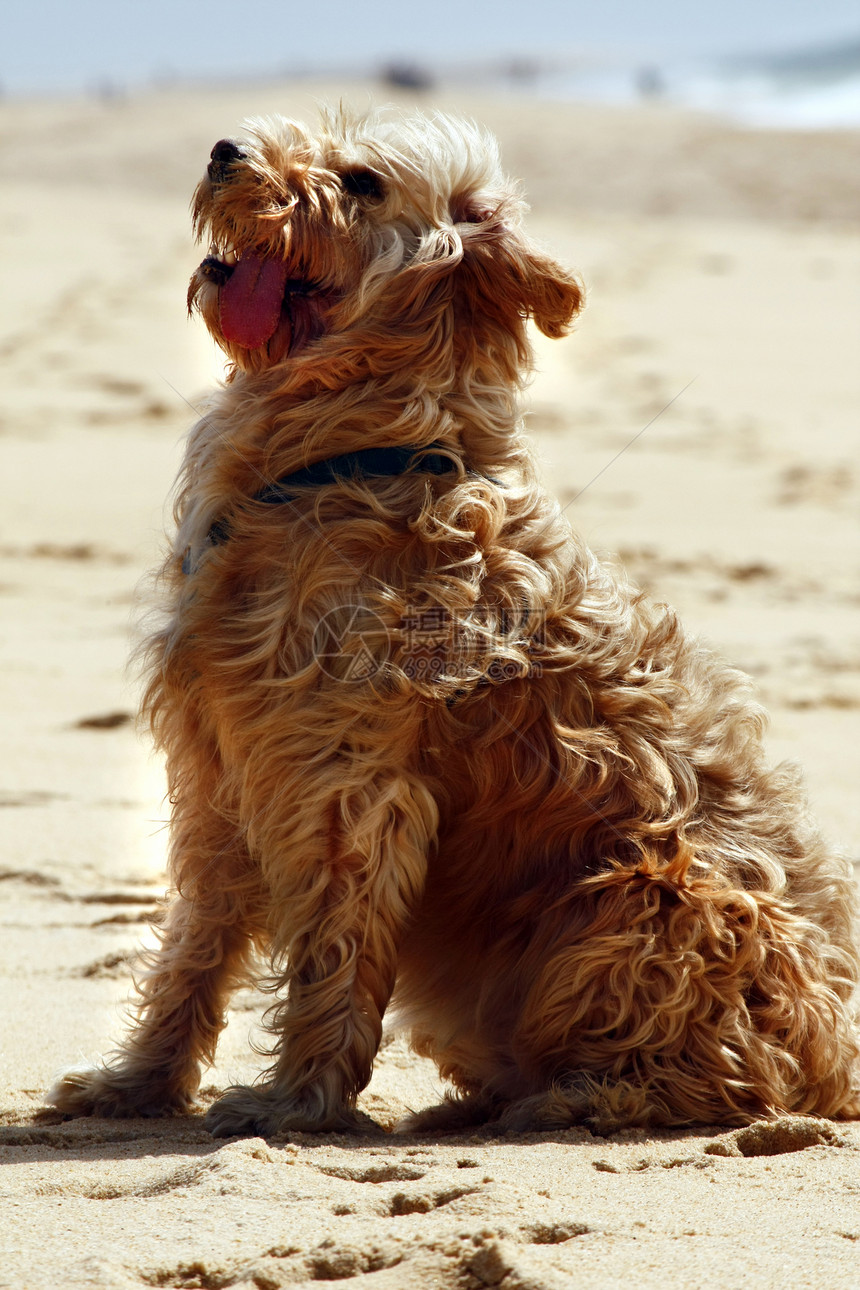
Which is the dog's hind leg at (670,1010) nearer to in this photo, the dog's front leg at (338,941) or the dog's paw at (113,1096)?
the dog's front leg at (338,941)

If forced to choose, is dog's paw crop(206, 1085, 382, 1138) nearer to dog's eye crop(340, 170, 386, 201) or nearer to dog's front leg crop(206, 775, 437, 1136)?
dog's front leg crop(206, 775, 437, 1136)

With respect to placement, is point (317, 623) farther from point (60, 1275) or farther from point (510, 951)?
point (60, 1275)

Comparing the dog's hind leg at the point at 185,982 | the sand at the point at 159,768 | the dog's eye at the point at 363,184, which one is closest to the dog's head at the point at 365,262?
the dog's eye at the point at 363,184

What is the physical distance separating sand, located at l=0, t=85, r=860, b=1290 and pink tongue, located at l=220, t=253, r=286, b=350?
1.51 ft

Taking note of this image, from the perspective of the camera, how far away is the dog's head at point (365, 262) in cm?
296

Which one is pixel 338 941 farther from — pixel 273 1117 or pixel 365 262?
pixel 365 262

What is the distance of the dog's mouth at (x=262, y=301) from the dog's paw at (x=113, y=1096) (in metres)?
1.70

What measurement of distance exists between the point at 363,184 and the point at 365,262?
0.64ft

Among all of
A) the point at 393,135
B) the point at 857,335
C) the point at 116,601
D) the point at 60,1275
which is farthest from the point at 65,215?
the point at 60,1275

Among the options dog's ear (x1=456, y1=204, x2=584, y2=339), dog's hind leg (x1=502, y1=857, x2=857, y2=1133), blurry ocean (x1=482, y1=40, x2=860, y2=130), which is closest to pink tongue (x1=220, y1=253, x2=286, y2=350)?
dog's ear (x1=456, y1=204, x2=584, y2=339)

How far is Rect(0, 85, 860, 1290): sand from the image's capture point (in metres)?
2.22

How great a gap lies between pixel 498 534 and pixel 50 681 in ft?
11.7

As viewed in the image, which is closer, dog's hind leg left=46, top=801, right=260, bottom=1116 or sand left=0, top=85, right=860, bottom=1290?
sand left=0, top=85, right=860, bottom=1290

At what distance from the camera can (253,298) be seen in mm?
3002
